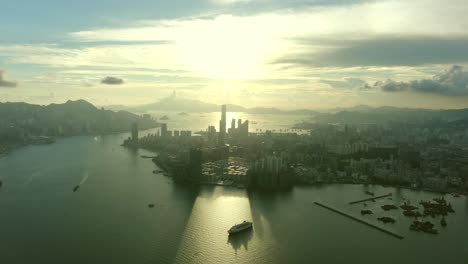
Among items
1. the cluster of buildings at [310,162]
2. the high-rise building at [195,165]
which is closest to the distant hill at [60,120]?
the cluster of buildings at [310,162]

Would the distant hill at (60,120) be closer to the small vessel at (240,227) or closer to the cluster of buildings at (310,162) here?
the cluster of buildings at (310,162)

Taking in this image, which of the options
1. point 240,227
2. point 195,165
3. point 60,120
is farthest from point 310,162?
point 60,120

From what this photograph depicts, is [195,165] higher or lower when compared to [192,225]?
higher

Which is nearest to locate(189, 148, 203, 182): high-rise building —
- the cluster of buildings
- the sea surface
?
the cluster of buildings

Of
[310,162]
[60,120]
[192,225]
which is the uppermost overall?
[60,120]

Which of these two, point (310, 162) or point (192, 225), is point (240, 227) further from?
point (310, 162)

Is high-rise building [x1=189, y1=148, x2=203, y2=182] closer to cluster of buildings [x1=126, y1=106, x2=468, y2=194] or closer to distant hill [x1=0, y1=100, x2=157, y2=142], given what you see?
cluster of buildings [x1=126, y1=106, x2=468, y2=194]
